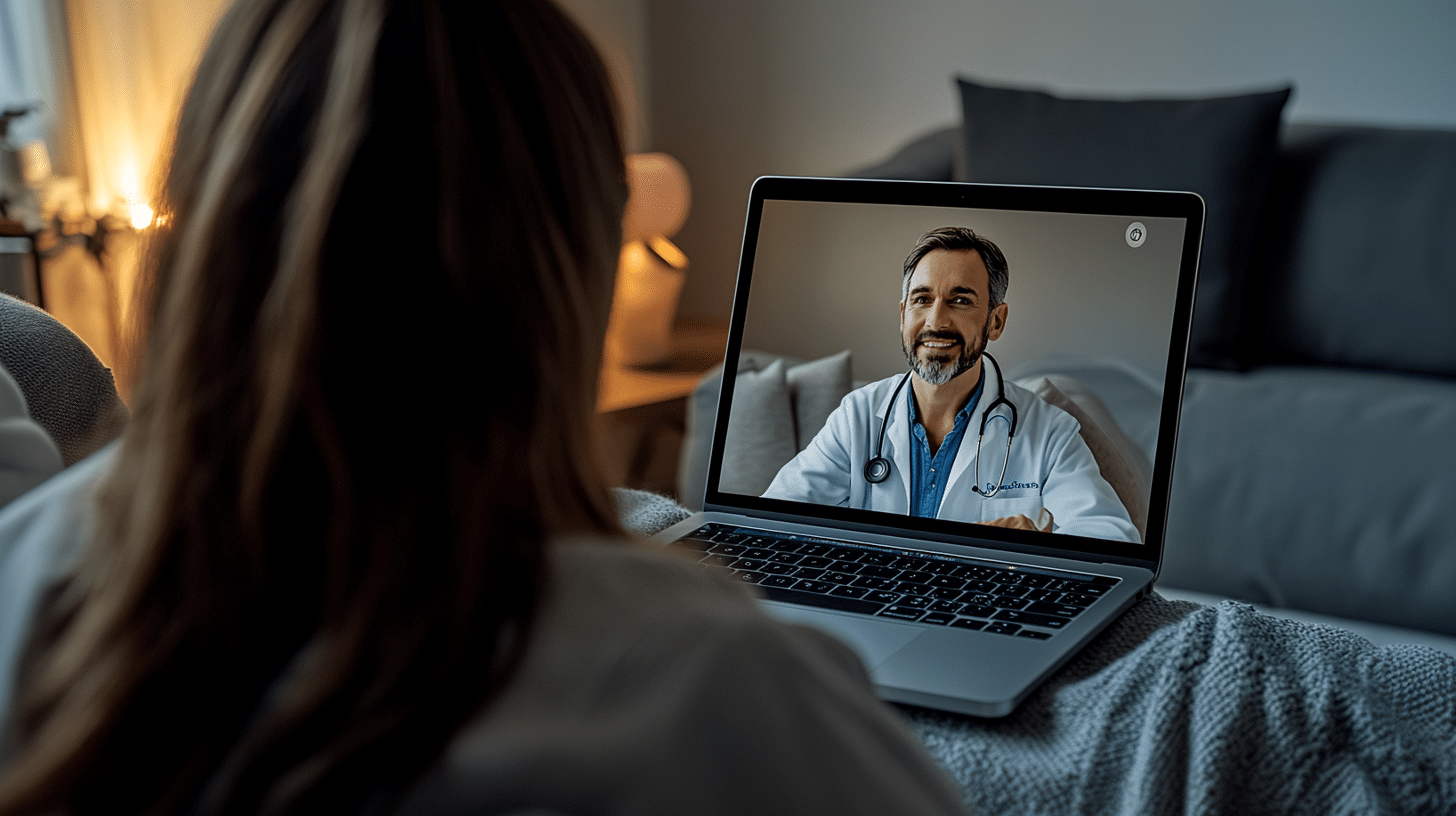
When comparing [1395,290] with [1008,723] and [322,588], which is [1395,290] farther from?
[322,588]

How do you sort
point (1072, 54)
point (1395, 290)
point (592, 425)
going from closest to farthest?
point (592, 425) → point (1395, 290) → point (1072, 54)

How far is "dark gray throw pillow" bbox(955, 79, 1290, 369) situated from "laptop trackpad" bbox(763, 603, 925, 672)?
49.4 inches

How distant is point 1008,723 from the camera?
51 centimetres

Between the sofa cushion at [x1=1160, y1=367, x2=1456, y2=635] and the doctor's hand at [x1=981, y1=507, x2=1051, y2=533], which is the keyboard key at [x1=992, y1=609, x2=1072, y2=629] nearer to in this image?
the doctor's hand at [x1=981, y1=507, x2=1051, y2=533]

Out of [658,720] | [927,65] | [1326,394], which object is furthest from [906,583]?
A: [927,65]

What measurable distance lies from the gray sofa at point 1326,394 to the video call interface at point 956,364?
459 millimetres

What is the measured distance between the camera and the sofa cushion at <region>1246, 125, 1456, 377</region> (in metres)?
1.69

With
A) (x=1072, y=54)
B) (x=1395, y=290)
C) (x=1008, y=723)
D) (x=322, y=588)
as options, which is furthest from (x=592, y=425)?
(x=1072, y=54)

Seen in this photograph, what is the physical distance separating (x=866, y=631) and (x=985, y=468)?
21 centimetres

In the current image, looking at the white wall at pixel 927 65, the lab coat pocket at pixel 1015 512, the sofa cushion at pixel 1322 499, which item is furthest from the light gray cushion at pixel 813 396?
the white wall at pixel 927 65

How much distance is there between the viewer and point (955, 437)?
30.6 inches

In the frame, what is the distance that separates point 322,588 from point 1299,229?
1.82 m

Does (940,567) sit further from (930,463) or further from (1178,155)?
(1178,155)

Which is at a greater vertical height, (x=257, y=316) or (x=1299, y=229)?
(x=257, y=316)
